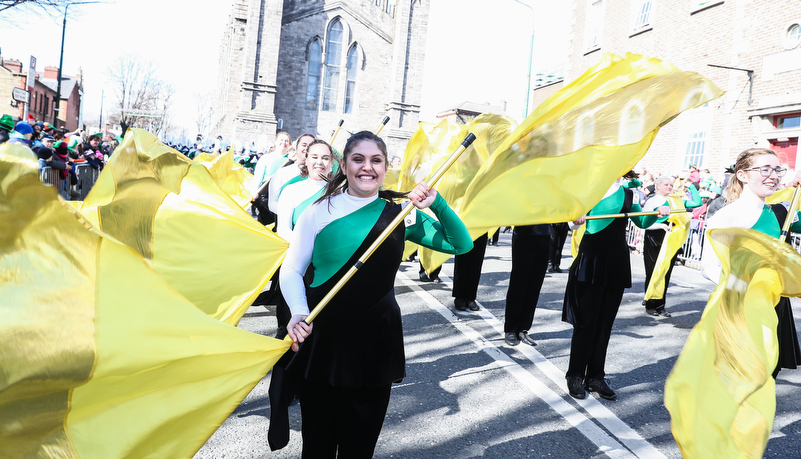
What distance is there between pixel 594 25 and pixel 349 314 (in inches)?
1046

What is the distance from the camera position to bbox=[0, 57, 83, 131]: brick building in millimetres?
53938

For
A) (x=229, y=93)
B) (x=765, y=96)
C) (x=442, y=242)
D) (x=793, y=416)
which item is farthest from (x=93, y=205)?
(x=229, y=93)

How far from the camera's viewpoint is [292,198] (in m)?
5.11

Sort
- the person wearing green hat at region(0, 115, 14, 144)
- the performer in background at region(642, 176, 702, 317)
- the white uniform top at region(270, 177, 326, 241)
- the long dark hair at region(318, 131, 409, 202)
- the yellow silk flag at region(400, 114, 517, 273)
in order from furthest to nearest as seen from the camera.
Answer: the person wearing green hat at region(0, 115, 14, 144) < the performer in background at region(642, 176, 702, 317) < the yellow silk flag at region(400, 114, 517, 273) < the white uniform top at region(270, 177, 326, 241) < the long dark hair at region(318, 131, 409, 202)

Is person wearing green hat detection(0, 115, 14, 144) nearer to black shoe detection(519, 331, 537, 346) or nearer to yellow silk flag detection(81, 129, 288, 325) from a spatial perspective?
yellow silk flag detection(81, 129, 288, 325)

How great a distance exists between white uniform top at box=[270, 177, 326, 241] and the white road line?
234 cm

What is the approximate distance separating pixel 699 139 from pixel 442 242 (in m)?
19.5

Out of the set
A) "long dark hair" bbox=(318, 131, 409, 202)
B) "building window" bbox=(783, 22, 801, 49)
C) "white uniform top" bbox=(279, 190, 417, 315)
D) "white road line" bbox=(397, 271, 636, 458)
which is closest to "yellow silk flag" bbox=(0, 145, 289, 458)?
"white uniform top" bbox=(279, 190, 417, 315)

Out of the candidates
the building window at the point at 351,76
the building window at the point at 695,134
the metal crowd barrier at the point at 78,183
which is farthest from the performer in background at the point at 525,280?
the building window at the point at 351,76

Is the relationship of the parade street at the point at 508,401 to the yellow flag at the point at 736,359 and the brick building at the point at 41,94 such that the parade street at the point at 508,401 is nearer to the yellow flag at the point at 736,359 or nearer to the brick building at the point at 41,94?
the yellow flag at the point at 736,359

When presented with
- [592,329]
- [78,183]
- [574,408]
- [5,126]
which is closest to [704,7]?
[592,329]

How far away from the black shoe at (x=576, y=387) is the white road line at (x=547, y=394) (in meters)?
0.11

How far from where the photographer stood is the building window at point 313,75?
4394 centimetres

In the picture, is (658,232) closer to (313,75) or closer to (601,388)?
(601,388)
